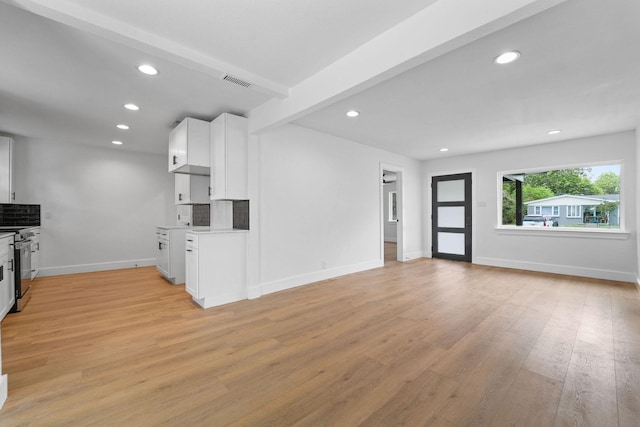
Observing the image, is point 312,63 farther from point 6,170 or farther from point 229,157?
point 6,170

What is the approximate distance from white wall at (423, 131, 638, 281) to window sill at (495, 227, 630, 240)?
0.02 metres

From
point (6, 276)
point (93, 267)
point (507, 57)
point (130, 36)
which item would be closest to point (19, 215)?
point (93, 267)

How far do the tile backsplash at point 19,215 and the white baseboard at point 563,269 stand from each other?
8.80 meters

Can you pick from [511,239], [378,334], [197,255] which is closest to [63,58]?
[197,255]

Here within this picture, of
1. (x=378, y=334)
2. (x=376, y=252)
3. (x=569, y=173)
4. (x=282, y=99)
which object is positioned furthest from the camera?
(x=376, y=252)

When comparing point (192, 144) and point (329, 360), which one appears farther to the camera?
point (192, 144)

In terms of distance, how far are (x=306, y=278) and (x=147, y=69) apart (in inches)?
131

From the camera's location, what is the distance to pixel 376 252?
5680 millimetres

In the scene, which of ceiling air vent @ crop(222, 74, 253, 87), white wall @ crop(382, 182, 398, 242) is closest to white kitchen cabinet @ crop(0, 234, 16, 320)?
ceiling air vent @ crop(222, 74, 253, 87)

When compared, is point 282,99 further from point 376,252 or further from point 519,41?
point 376,252

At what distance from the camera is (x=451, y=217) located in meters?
6.69

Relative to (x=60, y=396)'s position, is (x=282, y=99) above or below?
above

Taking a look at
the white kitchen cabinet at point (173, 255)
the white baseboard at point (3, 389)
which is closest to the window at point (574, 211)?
the white kitchen cabinet at point (173, 255)

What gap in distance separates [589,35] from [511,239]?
4.50 metres
